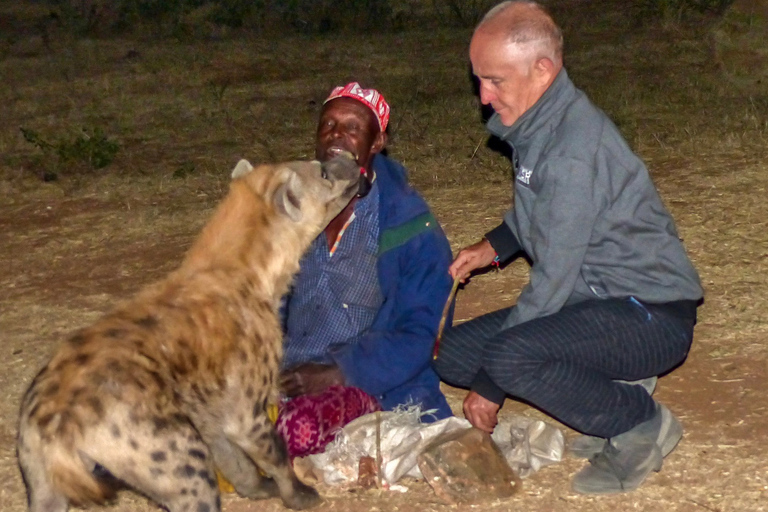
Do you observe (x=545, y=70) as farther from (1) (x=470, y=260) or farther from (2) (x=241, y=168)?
(2) (x=241, y=168)

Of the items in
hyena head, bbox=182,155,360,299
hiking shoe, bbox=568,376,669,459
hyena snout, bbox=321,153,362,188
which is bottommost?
hiking shoe, bbox=568,376,669,459

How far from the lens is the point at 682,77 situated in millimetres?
7652

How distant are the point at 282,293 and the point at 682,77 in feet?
17.8

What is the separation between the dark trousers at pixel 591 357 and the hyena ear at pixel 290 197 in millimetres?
693

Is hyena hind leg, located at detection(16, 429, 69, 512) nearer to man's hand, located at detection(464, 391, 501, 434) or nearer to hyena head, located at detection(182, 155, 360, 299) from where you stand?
hyena head, located at detection(182, 155, 360, 299)

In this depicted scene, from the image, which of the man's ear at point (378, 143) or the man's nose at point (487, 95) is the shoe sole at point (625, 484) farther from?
the man's ear at point (378, 143)

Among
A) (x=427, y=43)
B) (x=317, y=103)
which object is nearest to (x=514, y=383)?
(x=317, y=103)

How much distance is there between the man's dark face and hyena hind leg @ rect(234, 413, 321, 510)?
0.80 meters

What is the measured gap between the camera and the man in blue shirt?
290 centimetres

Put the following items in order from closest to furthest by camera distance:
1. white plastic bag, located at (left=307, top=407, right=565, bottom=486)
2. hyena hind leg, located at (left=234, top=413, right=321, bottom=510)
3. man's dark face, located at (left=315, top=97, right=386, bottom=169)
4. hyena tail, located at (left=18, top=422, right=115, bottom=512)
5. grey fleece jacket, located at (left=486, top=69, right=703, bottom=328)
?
hyena tail, located at (left=18, top=422, right=115, bottom=512)
grey fleece jacket, located at (left=486, top=69, right=703, bottom=328)
hyena hind leg, located at (left=234, top=413, right=321, bottom=510)
white plastic bag, located at (left=307, top=407, right=565, bottom=486)
man's dark face, located at (left=315, top=97, right=386, bottom=169)

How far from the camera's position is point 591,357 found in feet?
8.48

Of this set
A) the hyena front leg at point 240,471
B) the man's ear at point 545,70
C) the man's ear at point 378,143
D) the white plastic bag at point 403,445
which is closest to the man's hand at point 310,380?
the white plastic bag at point 403,445

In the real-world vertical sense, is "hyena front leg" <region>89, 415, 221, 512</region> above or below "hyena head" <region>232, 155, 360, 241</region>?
below

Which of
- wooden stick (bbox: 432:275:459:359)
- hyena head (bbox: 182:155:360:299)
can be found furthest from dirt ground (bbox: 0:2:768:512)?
hyena head (bbox: 182:155:360:299)
